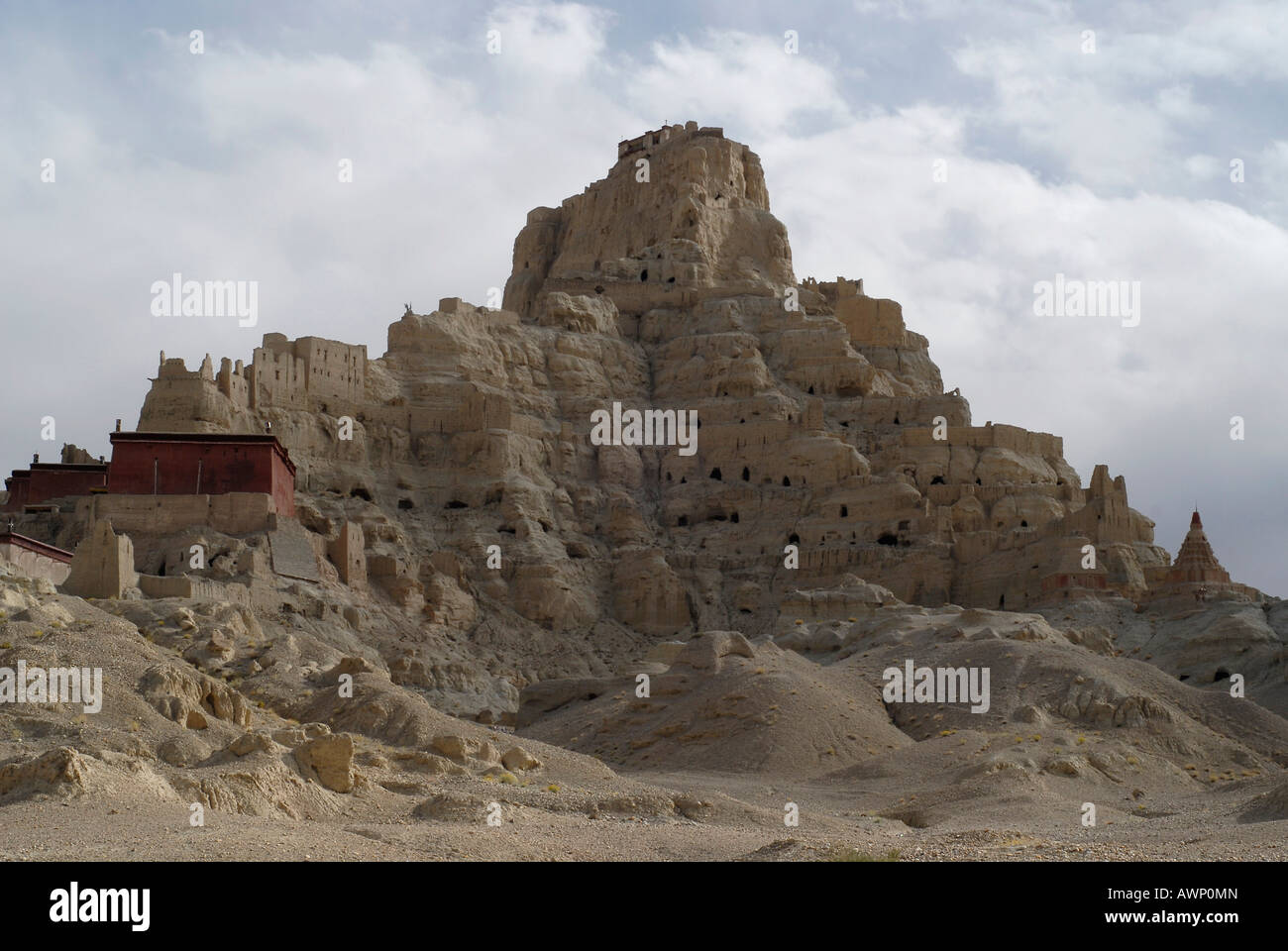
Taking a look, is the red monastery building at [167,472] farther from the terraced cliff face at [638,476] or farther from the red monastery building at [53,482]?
the terraced cliff face at [638,476]

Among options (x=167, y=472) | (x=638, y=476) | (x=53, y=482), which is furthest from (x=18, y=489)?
(x=638, y=476)

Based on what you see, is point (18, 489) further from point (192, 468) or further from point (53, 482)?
point (192, 468)

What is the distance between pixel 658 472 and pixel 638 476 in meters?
1.86

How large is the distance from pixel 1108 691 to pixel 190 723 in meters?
28.2

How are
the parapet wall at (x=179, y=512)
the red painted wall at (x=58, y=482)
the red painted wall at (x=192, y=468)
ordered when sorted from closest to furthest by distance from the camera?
the parapet wall at (x=179, y=512) < the red painted wall at (x=192, y=468) < the red painted wall at (x=58, y=482)

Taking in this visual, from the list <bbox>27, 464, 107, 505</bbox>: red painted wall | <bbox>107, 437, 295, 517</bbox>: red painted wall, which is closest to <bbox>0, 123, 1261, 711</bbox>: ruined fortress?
<bbox>107, 437, 295, 517</bbox>: red painted wall

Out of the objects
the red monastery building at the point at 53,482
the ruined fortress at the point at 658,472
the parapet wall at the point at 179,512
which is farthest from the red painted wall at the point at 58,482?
the ruined fortress at the point at 658,472

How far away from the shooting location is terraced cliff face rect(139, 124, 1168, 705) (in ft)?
247

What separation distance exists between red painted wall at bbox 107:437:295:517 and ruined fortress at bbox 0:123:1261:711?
7.74 feet

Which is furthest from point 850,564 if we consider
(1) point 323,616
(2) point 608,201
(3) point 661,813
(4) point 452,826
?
(4) point 452,826

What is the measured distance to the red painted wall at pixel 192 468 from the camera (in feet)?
209

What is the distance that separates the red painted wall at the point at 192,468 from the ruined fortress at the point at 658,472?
2359mm
